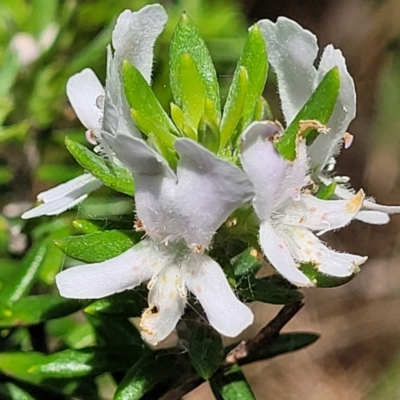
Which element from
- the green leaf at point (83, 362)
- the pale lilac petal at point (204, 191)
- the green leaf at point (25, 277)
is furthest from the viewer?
the green leaf at point (25, 277)

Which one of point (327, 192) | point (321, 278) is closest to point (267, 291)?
point (321, 278)

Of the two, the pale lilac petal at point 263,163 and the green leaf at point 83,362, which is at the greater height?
the pale lilac petal at point 263,163

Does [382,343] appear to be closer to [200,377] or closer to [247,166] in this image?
[200,377]

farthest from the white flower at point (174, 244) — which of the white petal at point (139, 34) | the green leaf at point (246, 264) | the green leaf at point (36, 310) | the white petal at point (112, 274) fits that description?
the green leaf at point (36, 310)

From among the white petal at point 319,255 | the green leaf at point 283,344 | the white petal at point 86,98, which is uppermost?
the white petal at point 86,98

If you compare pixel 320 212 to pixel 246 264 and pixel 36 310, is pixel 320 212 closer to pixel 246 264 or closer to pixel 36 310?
pixel 246 264

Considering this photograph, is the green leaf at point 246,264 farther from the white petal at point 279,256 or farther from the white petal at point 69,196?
the white petal at point 69,196

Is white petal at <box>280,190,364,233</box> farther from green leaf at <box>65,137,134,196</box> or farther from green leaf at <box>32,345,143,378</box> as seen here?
green leaf at <box>32,345,143,378</box>

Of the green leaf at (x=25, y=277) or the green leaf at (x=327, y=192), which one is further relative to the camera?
the green leaf at (x=25, y=277)
